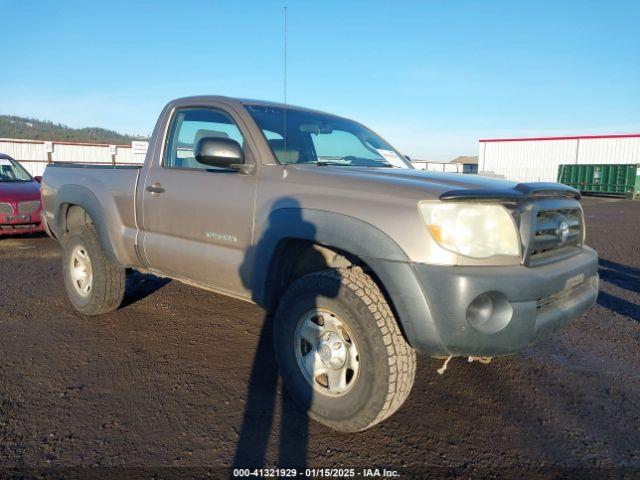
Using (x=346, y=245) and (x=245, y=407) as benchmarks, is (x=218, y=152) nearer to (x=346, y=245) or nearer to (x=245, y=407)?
(x=346, y=245)

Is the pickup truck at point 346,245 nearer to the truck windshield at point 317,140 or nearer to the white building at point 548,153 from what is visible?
the truck windshield at point 317,140

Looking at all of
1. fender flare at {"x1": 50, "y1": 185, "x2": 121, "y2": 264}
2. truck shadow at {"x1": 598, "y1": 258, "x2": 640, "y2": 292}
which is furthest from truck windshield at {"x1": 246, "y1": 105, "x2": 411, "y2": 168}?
truck shadow at {"x1": 598, "y1": 258, "x2": 640, "y2": 292}

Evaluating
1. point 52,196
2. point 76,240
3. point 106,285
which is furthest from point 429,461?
point 52,196

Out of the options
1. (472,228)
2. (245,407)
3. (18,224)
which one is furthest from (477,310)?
(18,224)

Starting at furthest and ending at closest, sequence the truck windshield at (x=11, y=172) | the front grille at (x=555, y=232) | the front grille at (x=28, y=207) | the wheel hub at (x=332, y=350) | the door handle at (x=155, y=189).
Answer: the truck windshield at (x=11, y=172)
the front grille at (x=28, y=207)
the door handle at (x=155, y=189)
the wheel hub at (x=332, y=350)
the front grille at (x=555, y=232)

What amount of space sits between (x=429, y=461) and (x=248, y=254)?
158 cm

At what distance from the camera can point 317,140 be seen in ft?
11.7

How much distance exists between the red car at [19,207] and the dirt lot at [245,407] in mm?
4344

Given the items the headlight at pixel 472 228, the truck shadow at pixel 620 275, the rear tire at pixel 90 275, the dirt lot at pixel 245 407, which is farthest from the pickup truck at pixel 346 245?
the truck shadow at pixel 620 275

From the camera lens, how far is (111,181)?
4008 mm

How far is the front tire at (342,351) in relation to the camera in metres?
2.37

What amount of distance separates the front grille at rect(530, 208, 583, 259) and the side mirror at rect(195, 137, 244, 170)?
181 centimetres

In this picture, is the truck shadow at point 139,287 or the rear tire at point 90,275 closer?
the rear tire at point 90,275

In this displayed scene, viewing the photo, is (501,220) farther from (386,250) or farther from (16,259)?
(16,259)
